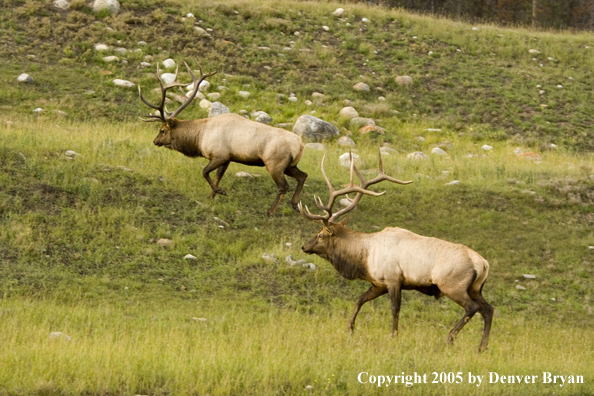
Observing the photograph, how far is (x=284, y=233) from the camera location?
1393cm

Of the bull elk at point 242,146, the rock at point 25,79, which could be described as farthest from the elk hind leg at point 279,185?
the rock at point 25,79

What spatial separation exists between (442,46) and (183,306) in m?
19.3

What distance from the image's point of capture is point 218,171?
14555 millimetres

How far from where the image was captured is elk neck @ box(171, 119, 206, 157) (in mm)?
14617

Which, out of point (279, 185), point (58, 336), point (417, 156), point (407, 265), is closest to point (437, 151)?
point (417, 156)

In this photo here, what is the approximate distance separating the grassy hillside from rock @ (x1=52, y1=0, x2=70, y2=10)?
286 mm

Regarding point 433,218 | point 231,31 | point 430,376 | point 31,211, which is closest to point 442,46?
point 231,31

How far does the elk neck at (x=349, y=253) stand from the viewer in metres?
10.5

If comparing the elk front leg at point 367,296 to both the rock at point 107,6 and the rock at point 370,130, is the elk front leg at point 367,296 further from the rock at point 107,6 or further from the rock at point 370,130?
the rock at point 107,6

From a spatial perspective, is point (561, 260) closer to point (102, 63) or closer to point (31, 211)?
point (31, 211)

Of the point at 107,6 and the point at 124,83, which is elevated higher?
the point at 107,6

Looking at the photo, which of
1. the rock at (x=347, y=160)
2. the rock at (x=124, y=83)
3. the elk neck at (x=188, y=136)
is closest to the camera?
the elk neck at (x=188, y=136)

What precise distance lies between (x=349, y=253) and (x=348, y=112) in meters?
12.0

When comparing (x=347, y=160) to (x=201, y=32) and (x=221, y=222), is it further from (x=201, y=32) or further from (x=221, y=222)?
(x=201, y=32)
